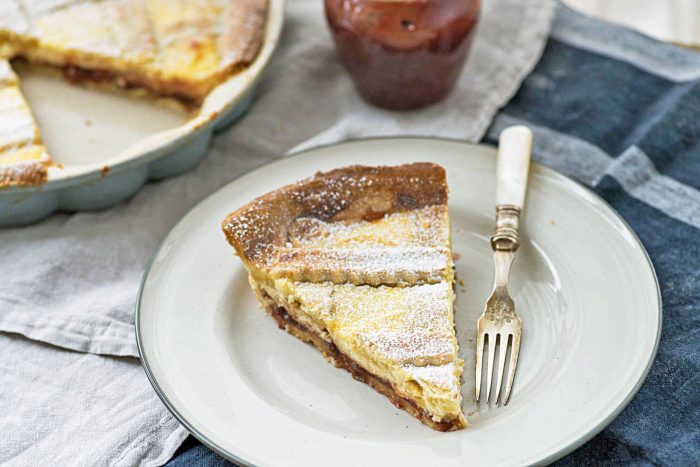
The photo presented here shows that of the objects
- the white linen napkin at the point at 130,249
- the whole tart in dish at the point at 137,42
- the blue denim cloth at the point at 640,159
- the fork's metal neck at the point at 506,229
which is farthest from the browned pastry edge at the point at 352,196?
the whole tart in dish at the point at 137,42

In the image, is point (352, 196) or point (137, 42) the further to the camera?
point (137, 42)

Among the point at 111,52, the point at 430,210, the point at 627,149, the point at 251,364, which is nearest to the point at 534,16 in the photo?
the point at 627,149

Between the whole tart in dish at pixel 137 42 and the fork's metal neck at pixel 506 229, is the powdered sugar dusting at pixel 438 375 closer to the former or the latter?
the fork's metal neck at pixel 506 229

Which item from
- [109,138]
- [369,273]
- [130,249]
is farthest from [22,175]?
[369,273]

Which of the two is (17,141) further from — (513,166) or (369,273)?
(513,166)

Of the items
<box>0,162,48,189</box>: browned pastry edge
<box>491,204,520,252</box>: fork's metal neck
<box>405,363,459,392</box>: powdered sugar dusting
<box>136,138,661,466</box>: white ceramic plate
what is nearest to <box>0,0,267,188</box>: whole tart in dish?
<box>0,162,48,189</box>: browned pastry edge

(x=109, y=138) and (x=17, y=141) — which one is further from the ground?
Answer: (x=17, y=141)

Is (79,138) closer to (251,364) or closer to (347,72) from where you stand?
(347,72)
